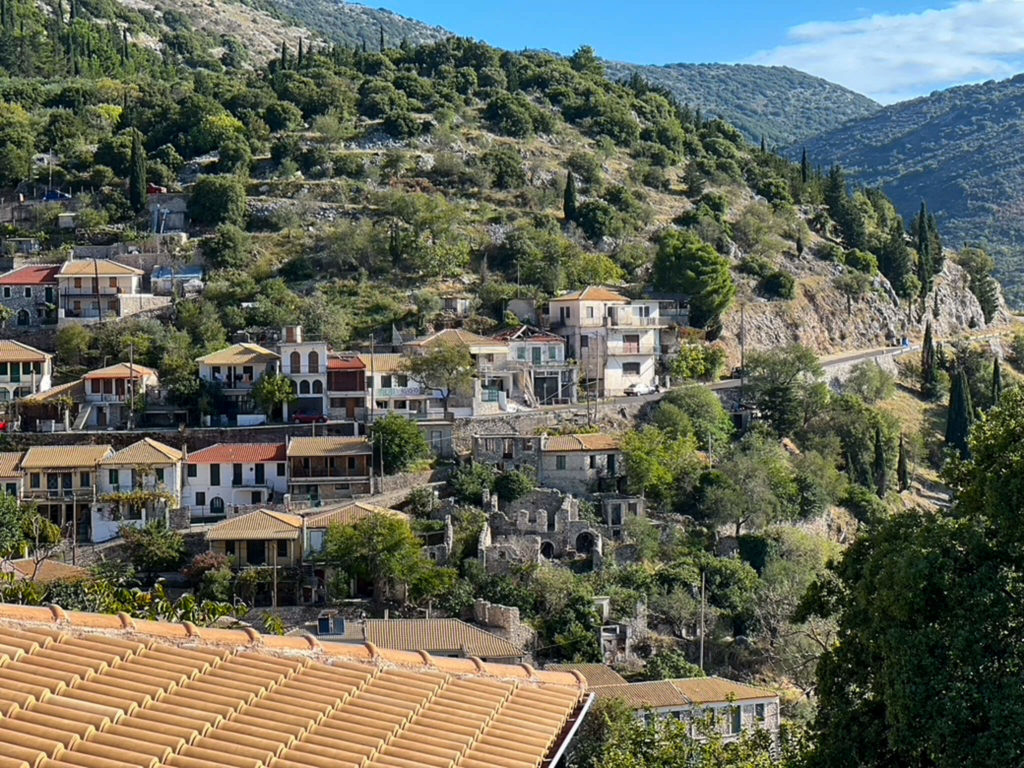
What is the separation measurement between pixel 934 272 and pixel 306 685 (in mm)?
79347

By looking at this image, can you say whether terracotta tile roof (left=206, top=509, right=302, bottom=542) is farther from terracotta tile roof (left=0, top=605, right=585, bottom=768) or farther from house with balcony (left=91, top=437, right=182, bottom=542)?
terracotta tile roof (left=0, top=605, right=585, bottom=768)

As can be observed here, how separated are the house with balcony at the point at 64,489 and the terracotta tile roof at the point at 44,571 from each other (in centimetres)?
398

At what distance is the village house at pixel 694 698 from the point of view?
36.2 meters

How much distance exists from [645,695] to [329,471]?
16454 mm

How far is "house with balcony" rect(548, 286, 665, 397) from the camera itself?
60969mm

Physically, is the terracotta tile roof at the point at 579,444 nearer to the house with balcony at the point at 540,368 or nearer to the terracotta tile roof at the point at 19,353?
the house with balcony at the point at 540,368

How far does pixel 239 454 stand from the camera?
165 feet

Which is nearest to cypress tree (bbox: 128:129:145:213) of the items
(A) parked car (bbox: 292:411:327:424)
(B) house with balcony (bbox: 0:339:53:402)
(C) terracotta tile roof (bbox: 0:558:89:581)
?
(B) house with balcony (bbox: 0:339:53:402)

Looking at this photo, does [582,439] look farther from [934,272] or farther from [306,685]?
[934,272]

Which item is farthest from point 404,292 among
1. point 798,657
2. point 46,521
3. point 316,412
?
point 798,657

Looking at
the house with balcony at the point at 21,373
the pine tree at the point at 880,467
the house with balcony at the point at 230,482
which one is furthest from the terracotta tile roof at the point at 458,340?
the pine tree at the point at 880,467

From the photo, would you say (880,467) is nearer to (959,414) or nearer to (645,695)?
(959,414)

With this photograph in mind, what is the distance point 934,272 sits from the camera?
8725cm

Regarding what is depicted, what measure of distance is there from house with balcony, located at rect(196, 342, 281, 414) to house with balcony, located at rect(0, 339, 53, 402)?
676 centimetres
